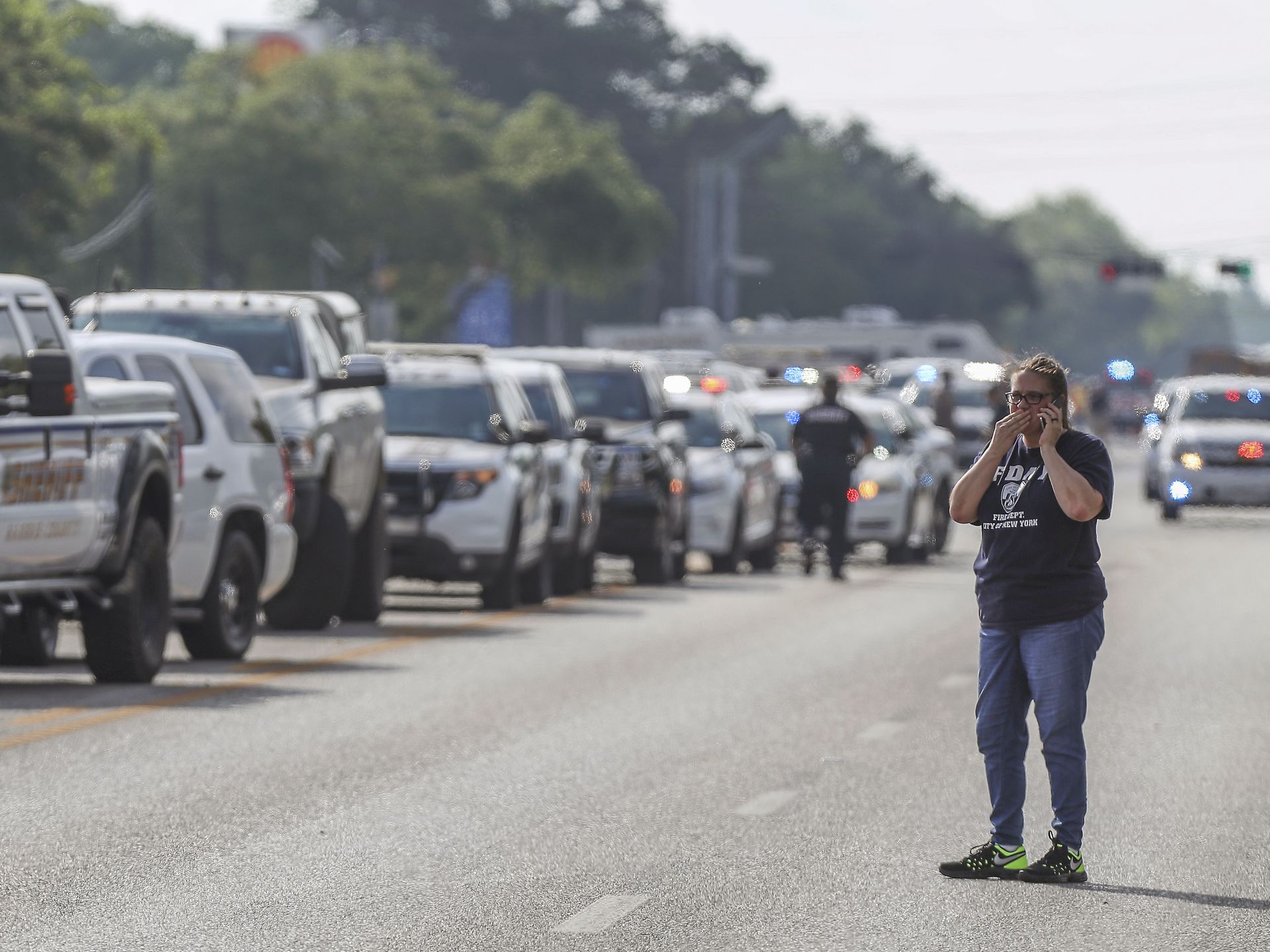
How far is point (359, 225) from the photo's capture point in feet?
223

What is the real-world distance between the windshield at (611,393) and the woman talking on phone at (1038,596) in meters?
17.6

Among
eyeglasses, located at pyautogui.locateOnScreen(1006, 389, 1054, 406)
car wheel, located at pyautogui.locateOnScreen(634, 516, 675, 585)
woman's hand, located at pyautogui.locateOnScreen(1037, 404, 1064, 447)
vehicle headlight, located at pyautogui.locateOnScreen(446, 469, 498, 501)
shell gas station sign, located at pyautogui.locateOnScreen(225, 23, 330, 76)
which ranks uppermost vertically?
shell gas station sign, located at pyautogui.locateOnScreen(225, 23, 330, 76)

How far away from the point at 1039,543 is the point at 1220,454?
30273 millimetres

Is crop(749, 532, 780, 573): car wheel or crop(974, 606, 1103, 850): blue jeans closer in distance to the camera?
crop(974, 606, 1103, 850): blue jeans

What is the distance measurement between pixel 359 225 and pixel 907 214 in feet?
270

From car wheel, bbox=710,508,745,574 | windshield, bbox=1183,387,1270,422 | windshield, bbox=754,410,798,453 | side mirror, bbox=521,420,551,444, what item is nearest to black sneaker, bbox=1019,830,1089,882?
side mirror, bbox=521,420,551,444

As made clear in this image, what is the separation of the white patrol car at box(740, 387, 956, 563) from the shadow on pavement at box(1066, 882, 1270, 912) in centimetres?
1883

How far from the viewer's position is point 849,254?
419 ft

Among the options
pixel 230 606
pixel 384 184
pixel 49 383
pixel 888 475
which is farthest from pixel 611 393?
pixel 384 184

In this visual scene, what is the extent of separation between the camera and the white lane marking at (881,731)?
13.9 meters

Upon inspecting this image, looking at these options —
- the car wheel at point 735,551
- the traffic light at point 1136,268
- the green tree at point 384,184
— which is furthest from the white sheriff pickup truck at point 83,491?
the traffic light at point 1136,268

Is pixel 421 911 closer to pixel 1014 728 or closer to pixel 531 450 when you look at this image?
pixel 1014 728

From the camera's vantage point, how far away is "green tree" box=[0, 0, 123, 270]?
1858 inches

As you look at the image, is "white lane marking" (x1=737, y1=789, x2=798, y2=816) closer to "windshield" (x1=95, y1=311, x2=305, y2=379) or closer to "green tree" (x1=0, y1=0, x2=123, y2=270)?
"windshield" (x1=95, y1=311, x2=305, y2=379)
